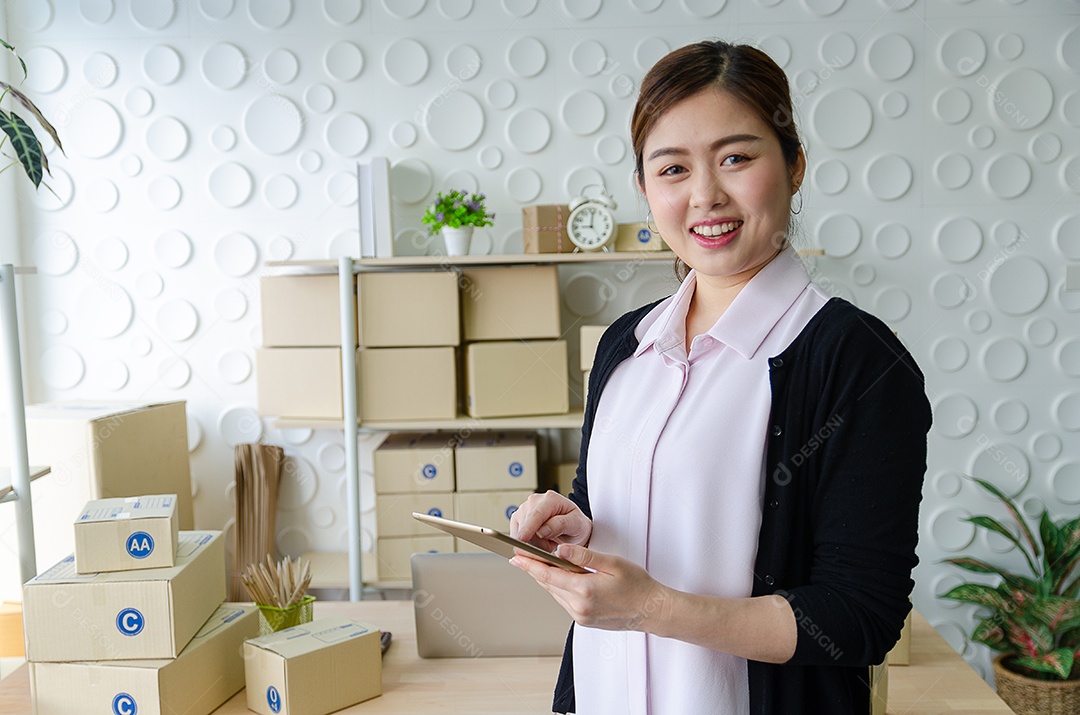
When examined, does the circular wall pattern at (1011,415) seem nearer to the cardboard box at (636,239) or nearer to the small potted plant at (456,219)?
the cardboard box at (636,239)

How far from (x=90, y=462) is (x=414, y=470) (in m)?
0.98

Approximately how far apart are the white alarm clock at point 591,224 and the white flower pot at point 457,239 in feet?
1.15

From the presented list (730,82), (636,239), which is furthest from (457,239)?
(730,82)

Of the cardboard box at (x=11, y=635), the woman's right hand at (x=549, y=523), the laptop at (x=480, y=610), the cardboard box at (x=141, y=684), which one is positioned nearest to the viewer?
the woman's right hand at (x=549, y=523)

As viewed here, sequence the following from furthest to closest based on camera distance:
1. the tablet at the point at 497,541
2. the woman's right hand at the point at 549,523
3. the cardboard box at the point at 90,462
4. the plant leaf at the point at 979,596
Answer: the plant leaf at the point at 979,596, the cardboard box at the point at 90,462, the woman's right hand at the point at 549,523, the tablet at the point at 497,541

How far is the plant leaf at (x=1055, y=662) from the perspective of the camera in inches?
107

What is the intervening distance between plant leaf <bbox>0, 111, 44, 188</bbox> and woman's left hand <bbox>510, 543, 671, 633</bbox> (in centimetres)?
168

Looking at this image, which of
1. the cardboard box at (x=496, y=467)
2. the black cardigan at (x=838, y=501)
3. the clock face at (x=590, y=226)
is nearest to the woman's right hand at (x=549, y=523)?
the black cardigan at (x=838, y=501)

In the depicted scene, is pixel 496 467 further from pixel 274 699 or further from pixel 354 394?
pixel 274 699

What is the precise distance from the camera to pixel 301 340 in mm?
2912

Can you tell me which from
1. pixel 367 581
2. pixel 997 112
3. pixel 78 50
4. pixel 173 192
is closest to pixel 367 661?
pixel 367 581

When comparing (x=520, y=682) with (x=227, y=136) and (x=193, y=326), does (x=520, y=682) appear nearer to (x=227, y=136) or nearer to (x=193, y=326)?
(x=193, y=326)

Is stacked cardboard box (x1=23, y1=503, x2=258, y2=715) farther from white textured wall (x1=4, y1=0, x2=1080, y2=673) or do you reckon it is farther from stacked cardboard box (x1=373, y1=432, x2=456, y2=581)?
white textured wall (x1=4, y1=0, x2=1080, y2=673)

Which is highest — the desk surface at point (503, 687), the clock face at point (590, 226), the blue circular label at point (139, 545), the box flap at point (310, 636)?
the clock face at point (590, 226)
